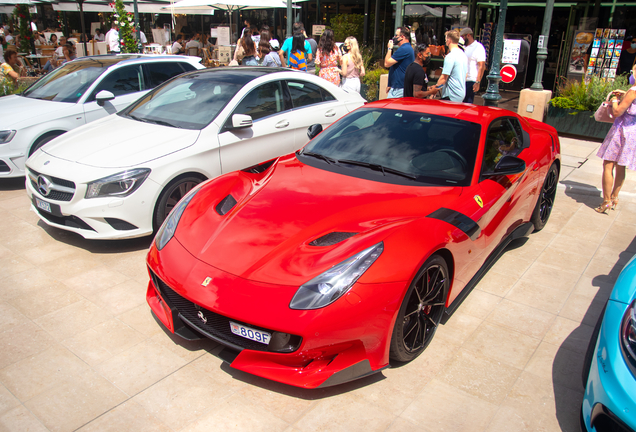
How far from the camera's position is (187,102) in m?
5.73

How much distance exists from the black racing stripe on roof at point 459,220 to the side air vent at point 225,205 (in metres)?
1.41

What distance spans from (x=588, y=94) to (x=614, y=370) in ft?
28.1

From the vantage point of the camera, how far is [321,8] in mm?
18547

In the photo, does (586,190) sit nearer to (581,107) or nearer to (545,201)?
(545,201)

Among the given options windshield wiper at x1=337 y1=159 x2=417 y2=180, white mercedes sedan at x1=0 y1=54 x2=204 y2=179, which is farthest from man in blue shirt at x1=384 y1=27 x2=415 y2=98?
windshield wiper at x1=337 y1=159 x2=417 y2=180

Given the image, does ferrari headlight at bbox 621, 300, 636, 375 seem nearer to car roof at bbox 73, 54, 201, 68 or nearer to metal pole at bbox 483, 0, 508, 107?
metal pole at bbox 483, 0, 508, 107

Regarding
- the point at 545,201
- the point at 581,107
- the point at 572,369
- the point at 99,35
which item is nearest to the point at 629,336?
the point at 572,369

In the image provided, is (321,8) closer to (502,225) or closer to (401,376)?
(502,225)

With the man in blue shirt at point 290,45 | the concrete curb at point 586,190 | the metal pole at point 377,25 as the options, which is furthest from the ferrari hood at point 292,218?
the metal pole at point 377,25

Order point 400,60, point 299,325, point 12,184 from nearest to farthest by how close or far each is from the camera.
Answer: point 299,325
point 12,184
point 400,60

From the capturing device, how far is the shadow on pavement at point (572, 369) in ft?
9.56

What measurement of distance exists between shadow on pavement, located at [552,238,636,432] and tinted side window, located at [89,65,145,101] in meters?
6.62

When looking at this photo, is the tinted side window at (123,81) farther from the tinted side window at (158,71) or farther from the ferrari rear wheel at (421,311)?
the ferrari rear wheel at (421,311)

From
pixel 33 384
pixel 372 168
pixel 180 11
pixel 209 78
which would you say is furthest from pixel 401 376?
pixel 180 11
